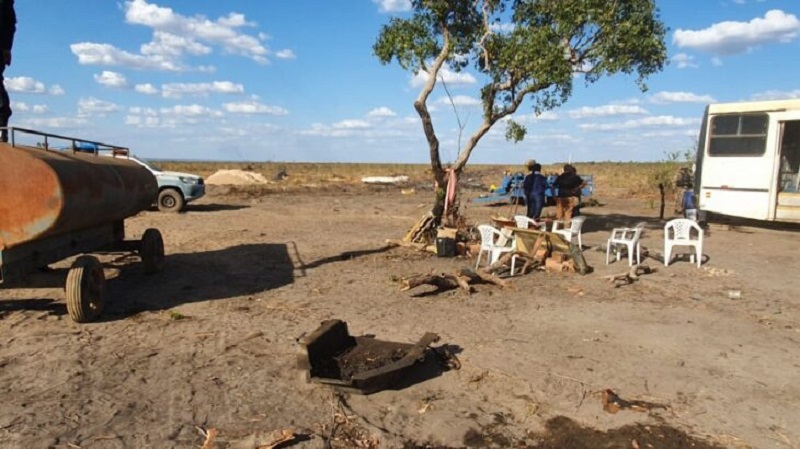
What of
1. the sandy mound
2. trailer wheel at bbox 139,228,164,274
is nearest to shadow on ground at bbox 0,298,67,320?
trailer wheel at bbox 139,228,164,274

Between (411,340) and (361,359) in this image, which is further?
(411,340)

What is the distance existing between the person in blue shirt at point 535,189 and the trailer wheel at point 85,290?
9891mm

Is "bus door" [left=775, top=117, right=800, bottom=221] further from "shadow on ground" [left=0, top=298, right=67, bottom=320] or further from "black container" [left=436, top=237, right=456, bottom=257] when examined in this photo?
"shadow on ground" [left=0, top=298, right=67, bottom=320]

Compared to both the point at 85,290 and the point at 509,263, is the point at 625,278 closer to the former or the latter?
the point at 509,263

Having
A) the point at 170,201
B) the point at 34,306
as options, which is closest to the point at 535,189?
the point at 34,306

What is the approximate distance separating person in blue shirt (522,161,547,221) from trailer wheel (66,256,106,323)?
9.89m

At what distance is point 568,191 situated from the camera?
49.9ft

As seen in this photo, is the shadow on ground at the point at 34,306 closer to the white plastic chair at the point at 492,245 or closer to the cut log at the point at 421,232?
the white plastic chair at the point at 492,245

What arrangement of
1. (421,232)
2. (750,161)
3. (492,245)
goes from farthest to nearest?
(750,161) → (421,232) → (492,245)

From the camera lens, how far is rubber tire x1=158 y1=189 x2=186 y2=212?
63.2ft

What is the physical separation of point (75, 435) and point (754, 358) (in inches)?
235

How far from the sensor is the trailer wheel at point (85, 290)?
6.21 metres

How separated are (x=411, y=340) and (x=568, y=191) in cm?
1022

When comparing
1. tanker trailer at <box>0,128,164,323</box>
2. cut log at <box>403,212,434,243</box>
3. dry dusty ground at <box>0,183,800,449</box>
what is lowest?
dry dusty ground at <box>0,183,800,449</box>
